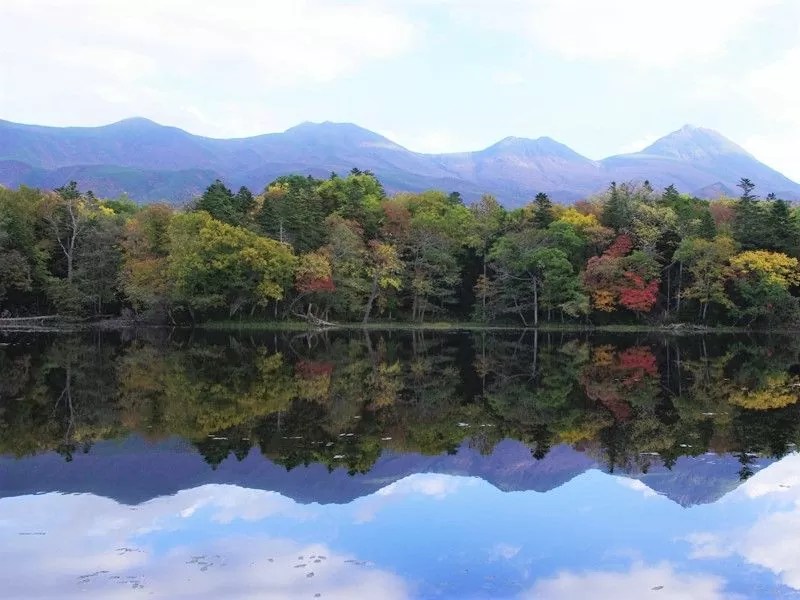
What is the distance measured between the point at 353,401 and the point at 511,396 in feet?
17.1

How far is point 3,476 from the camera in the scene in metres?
13.7

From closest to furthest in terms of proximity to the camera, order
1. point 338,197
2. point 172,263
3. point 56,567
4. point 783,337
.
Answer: point 56,567 < point 783,337 < point 172,263 < point 338,197

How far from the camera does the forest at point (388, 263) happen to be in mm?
54750

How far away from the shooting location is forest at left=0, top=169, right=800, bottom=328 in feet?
180

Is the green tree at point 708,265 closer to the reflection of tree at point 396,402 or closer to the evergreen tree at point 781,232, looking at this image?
the evergreen tree at point 781,232

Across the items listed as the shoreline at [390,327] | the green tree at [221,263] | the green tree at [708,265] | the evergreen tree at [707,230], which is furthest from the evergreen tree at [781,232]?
the green tree at [221,263]

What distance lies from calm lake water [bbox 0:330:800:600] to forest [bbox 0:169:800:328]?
2860 centimetres

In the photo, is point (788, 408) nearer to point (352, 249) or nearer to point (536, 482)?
point (536, 482)

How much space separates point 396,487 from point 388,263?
44.6 meters

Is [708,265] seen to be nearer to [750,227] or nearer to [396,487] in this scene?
[750,227]

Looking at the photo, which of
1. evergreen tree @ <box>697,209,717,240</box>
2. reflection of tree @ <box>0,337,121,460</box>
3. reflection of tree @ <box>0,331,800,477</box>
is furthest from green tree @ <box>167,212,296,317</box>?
evergreen tree @ <box>697,209,717,240</box>

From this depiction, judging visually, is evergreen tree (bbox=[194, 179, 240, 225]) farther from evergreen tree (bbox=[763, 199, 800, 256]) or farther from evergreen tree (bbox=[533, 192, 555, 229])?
evergreen tree (bbox=[763, 199, 800, 256])

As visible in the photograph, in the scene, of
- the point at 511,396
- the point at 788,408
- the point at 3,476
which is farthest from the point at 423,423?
the point at 788,408

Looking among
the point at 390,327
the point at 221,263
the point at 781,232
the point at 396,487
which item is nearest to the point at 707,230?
the point at 781,232
